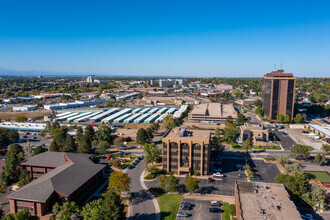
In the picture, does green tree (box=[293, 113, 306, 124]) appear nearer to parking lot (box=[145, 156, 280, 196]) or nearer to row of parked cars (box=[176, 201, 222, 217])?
parking lot (box=[145, 156, 280, 196])

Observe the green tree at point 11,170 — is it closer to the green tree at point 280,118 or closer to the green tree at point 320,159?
the green tree at point 320,159

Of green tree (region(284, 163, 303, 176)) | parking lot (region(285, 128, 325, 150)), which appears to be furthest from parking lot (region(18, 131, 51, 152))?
parking lot (region(285, 128, 325, 150))

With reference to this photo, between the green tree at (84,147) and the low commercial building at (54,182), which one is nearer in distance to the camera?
the low commercial building at (54,182)

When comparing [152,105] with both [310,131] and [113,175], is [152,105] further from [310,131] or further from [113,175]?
[113,175]

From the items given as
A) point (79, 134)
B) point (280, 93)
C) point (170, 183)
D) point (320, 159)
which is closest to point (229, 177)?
point (170, 183)

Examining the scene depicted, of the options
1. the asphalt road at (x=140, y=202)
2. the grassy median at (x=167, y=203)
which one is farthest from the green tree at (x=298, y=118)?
the asphalt road at (x=140, y=202)

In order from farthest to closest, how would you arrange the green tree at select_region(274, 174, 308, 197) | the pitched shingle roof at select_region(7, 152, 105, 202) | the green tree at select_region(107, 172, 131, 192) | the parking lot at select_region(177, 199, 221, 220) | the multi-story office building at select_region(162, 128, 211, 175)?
the multi-story office building at select_region(162, 128, 211, 175) → the green tree at select_region(107, 172, 131, 192) → the green tree at select_region(274, 174, 308, 197) → the pitched shingle roof at select_region(7, 152, 105, 202) → the parking lot at select_region(177, 199, 221, 220)

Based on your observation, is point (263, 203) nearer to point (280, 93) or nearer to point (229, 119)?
point (229, 119)
